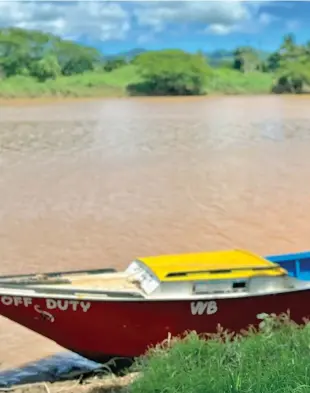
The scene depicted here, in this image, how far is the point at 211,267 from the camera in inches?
266

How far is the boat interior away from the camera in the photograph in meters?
6.45

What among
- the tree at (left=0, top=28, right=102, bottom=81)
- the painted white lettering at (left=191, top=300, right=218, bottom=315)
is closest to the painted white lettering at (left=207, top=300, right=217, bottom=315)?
the painted white lettering at (left=191, top=300, right=218, bottom=315)

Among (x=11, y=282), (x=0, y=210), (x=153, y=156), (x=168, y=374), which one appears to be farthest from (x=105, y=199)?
(x=168, y=374)

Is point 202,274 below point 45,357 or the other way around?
the other way around

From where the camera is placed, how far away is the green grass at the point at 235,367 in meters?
4.38

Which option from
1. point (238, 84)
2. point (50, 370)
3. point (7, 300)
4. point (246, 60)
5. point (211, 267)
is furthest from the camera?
point (246, 60)

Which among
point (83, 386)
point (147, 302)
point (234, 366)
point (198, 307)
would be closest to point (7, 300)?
point (83, 386)

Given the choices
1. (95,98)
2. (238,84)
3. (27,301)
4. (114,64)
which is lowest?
(27,301)

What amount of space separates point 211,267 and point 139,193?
9.72 metres

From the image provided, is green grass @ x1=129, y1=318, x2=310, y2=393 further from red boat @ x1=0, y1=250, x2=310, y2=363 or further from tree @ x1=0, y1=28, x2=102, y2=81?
tree @ x1=0, y1=28, x2=102, y2=81

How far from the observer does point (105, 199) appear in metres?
15.8

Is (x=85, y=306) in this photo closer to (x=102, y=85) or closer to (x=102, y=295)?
(x=102, y=295)

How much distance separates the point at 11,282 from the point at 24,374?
45.6 inches

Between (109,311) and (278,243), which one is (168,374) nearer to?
(109,311)
